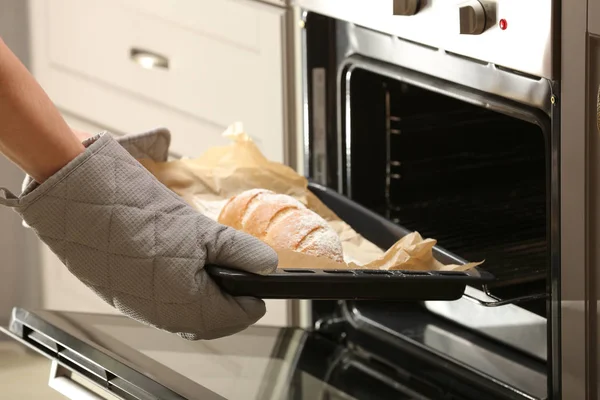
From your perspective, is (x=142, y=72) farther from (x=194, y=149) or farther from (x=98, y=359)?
(x=98, y=359)

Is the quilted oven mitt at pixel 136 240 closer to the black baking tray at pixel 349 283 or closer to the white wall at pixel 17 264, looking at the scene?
the black baking tray at pixel 349 283

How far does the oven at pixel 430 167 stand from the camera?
1228mm

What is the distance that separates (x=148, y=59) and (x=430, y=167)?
0.60 metres

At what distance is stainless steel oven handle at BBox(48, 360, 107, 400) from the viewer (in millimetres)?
1208

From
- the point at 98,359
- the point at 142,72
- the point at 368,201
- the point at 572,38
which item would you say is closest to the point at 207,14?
the point at 142,72

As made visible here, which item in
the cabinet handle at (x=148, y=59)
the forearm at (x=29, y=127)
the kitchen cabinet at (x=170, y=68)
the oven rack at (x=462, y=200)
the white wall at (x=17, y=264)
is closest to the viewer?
the forearm at (x=29, y=127)

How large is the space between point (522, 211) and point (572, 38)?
0.42 metres

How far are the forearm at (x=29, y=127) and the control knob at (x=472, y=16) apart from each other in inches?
17.3

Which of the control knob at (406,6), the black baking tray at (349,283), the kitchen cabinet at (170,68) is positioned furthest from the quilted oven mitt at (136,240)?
the kitchen cabinet at (170,68)

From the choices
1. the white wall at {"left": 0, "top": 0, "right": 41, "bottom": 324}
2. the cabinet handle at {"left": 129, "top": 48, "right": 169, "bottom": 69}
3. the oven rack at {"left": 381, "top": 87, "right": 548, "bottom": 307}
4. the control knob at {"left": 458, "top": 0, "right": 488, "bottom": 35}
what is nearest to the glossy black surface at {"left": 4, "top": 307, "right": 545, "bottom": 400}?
the oven rack at {"left": 381, "top": 87, "right": 548, "bottom": 307}

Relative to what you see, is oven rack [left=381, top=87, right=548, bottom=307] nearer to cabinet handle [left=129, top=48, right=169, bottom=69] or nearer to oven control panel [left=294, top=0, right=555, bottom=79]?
oven control panel [left=294, top=0, right=555, bottom=79]

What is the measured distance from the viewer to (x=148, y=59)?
1.78 metres

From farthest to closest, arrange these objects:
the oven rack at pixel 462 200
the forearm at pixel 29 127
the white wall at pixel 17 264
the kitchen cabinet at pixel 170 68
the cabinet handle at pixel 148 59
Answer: the white wall at pixel 17 264, the cabinet handle at pixel 148 59, the kitchen cabinet at pixel 170 68, the oven rack at pixel 462 200, the forearm at pixel 29 127

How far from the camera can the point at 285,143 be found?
1.54 metres
